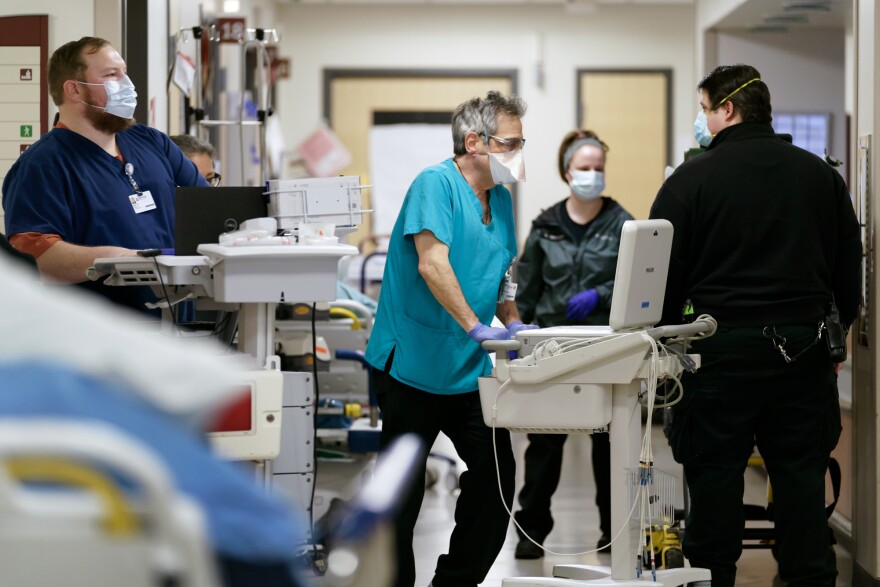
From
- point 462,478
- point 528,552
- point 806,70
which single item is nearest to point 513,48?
point 806,70

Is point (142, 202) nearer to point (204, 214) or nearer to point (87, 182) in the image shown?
point (87, 182)

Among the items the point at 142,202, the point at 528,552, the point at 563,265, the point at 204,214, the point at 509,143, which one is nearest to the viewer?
the point at 204,214

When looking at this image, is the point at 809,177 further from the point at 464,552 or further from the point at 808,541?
the point at 464,552

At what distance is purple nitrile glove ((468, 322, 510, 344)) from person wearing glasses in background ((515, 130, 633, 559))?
1.23 meters

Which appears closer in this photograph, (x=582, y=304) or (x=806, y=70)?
(x=582, y=304)

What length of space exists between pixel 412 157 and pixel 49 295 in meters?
7.67

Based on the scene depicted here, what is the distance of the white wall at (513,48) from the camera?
9.23 meters

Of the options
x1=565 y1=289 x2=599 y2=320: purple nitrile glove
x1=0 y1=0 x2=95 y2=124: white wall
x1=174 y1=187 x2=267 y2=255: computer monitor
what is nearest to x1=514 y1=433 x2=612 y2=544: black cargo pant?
x1=565 y1=289 x2=599 y2=320: purple nitrile glove

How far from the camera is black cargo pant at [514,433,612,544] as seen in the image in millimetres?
3998

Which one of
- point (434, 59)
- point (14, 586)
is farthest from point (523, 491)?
point (434, 59)

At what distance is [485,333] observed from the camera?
2.83m

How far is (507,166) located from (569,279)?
1.19 meters

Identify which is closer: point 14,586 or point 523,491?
point 14,586

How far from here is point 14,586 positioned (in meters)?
1.14
